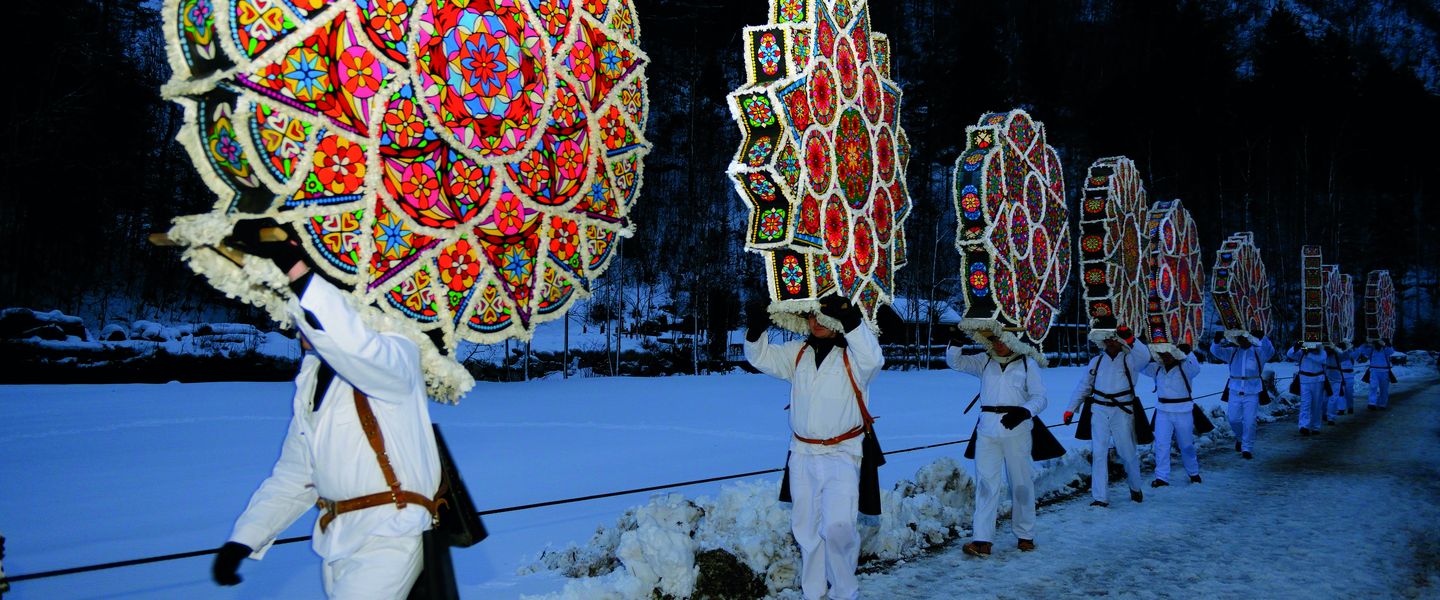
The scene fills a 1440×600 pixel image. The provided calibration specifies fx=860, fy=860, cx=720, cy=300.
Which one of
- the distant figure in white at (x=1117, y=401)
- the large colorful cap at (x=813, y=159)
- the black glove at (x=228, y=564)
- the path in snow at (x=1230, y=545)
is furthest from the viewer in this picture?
the distant figure in white at (x=1117, y=401)

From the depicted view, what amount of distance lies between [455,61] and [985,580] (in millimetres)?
4690

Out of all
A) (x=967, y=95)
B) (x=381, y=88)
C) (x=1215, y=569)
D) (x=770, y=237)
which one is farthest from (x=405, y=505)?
(x=967, y=95)

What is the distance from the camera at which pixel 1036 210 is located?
7996mm

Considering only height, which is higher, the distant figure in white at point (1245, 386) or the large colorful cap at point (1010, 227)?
the large colorful cap at point (1010, 227)

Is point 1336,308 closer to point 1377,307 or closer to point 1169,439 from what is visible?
point 1377,307

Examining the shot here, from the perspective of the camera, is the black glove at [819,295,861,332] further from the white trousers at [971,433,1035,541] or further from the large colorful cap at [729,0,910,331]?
the white trousers at [971,433,1035,541]

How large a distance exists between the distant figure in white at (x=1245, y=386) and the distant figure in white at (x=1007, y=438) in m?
7.20

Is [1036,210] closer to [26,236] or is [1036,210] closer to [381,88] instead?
[381,88]

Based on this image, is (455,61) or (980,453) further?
(980,453)

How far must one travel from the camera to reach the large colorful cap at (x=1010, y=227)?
6953 mm

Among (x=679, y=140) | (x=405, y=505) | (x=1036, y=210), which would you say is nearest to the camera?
(x=405, y=505)

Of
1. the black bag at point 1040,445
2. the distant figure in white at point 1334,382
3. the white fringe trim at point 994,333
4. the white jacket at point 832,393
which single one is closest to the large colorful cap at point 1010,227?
the white fringe trim at point 994,333

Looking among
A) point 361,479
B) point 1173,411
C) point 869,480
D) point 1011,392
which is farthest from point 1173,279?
point 361,479

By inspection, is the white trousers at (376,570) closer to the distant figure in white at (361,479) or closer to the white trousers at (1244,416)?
the distant figure in white at (361,479)
